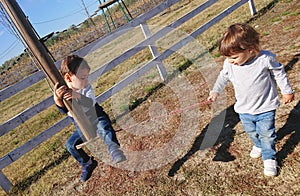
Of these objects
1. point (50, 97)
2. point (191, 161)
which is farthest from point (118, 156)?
point (50, 97)

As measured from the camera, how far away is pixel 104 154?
3.95 metres

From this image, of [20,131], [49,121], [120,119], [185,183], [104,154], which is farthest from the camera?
[20,131]

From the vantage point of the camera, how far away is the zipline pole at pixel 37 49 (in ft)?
6.68

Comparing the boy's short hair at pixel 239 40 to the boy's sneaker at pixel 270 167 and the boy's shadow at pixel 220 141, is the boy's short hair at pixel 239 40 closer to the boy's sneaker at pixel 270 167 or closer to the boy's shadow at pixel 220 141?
the boy's sneaker at pixel 270 167

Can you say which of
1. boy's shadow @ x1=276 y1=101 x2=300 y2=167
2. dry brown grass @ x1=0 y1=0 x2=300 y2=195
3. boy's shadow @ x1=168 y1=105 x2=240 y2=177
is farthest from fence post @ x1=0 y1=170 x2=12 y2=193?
boy's shadow @ x1=276 y1=101 x2=300 y2=167

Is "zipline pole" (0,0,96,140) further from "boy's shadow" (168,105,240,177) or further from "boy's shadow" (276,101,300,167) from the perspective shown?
"boy's shadow" (276,101,300,167)

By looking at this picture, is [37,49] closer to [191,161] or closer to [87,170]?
[87,170]

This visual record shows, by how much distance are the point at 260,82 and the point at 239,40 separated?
15.6 inches

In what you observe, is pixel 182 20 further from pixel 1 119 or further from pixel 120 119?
pixel 1 119

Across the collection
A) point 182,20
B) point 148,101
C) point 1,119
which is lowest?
point 1,119

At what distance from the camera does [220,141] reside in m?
3.13

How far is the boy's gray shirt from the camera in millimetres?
2039

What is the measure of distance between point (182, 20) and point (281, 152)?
14.7 ft

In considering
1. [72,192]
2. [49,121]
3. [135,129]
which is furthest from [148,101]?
[49,121]
